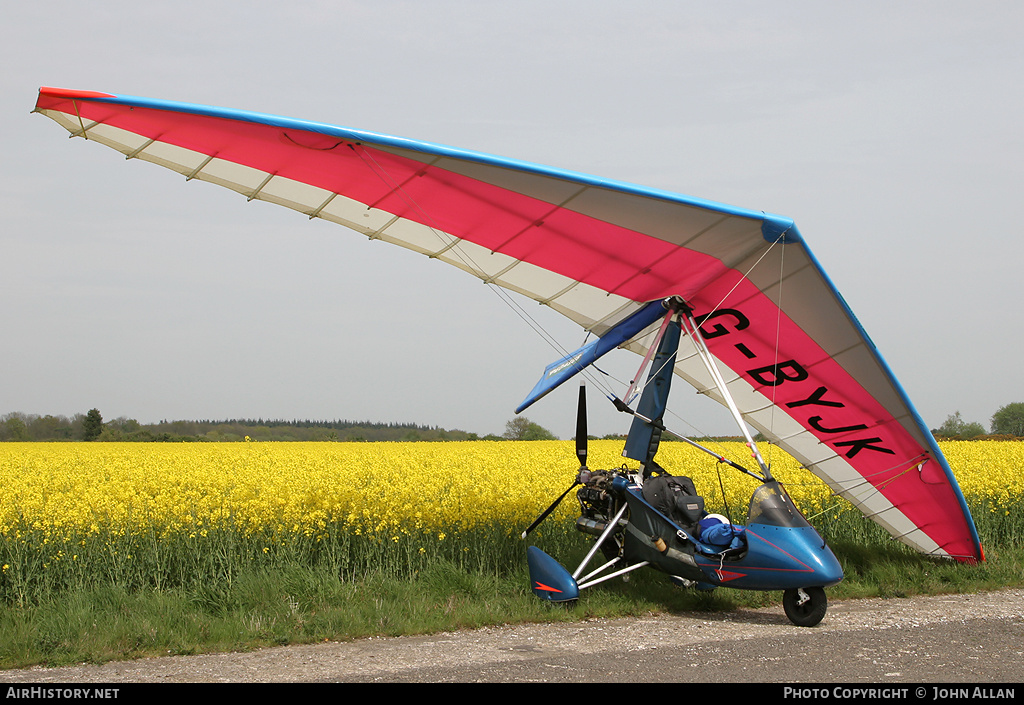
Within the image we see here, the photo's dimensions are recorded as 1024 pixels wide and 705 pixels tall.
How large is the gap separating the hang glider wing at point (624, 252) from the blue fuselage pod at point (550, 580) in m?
3.14

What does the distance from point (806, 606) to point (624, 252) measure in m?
4.09

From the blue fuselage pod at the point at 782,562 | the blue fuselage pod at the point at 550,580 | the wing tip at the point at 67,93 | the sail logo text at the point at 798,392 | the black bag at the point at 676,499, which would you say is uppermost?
the wing tip at the point at 67,93

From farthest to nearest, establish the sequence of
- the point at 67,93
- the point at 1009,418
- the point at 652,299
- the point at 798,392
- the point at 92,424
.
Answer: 1. the point at 1009,418
2. the point at 92,424
3. the point at 798,392
4. the point at 652,299
5. the point at 67,93

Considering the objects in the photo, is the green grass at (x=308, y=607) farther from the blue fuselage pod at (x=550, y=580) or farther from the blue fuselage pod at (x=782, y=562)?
the blue fuselage pod at (x=782, y=562)

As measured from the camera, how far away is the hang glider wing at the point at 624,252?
7027 millimetres

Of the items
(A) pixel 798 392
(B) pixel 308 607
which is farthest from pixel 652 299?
(B) pixel 308 607

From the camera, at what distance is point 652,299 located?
367 inches

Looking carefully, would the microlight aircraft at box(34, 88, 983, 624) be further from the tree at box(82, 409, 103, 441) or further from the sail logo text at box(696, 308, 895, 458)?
the tree at box(82, 409, 103, 441)

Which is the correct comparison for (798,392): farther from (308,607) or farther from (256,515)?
(256,515)

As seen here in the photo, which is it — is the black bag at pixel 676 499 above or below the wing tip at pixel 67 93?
below

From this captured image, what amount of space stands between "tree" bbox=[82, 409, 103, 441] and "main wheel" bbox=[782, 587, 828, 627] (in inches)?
2114

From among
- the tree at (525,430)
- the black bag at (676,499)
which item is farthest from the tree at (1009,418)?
the black bag at (676,499)

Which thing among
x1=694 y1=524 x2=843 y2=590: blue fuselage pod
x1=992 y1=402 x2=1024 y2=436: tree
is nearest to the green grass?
x1=694 y1=524 x2=843 y2=590: blue fuselage pod

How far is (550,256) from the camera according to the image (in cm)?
890
